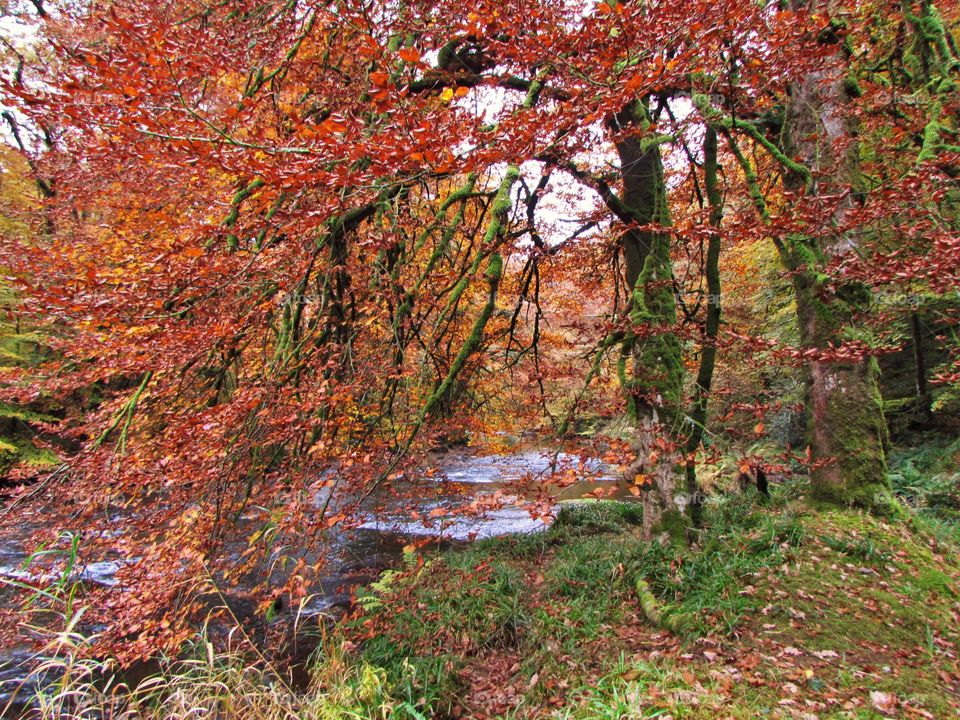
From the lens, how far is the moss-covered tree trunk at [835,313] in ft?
16.1

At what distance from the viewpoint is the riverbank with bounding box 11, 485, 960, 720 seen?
3.07m

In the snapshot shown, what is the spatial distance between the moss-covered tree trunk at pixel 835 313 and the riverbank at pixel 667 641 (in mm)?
462

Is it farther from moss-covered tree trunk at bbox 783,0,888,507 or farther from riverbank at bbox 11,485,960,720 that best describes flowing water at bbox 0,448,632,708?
moss-covered tree trunk at bbox 783,0,888,507

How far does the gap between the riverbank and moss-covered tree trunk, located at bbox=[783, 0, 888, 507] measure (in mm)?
462

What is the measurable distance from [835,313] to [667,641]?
3.73 meters

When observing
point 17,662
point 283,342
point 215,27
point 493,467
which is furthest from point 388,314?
point 493,467

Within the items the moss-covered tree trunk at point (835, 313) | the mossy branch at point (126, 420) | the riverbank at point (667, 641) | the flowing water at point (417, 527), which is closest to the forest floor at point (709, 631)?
the riverbank at point (667, 641)

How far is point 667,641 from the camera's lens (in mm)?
4004

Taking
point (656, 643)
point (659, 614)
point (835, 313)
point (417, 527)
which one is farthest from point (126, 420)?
point (417, 527)

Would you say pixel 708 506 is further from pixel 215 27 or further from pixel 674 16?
pixel 215 27

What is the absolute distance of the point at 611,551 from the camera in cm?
604

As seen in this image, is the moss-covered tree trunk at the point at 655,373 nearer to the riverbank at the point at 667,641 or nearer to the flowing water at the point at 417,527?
the riverbank at the point at 667,641

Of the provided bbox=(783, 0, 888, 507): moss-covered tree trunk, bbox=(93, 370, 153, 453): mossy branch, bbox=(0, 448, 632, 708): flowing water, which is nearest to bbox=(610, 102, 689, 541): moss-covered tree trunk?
bbox=(0, 448, 632, 708): flowing water

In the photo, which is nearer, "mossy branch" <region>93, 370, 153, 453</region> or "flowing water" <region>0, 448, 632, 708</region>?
"mossy branch" <region>93, 370, 153, 453</region>
